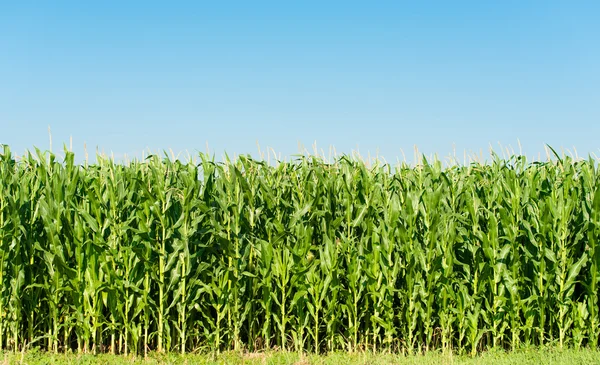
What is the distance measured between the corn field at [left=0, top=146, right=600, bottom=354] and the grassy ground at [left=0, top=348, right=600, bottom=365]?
0.92 ft

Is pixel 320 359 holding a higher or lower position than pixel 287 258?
lower

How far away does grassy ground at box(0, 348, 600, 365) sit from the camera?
25.2 ft

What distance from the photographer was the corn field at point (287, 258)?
26.7 ft

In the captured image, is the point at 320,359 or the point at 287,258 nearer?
the point at 320,359

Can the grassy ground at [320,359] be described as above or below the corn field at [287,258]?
below

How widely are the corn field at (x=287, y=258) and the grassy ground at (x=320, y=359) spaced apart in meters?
0.28

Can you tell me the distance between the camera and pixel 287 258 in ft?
26.8

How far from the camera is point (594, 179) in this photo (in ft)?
29.0

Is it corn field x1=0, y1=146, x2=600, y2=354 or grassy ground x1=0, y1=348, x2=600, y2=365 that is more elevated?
corn field x1=0, y1=146, x2=600, y2=354

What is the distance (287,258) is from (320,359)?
4.63ft

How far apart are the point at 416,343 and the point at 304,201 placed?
109 inches

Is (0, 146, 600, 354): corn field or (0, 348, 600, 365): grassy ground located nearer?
(0, 348, 600, 365): grassy ground

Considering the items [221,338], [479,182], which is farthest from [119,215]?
Result: [479,182]

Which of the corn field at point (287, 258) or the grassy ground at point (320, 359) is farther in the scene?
the corn field at point (287, 258)
